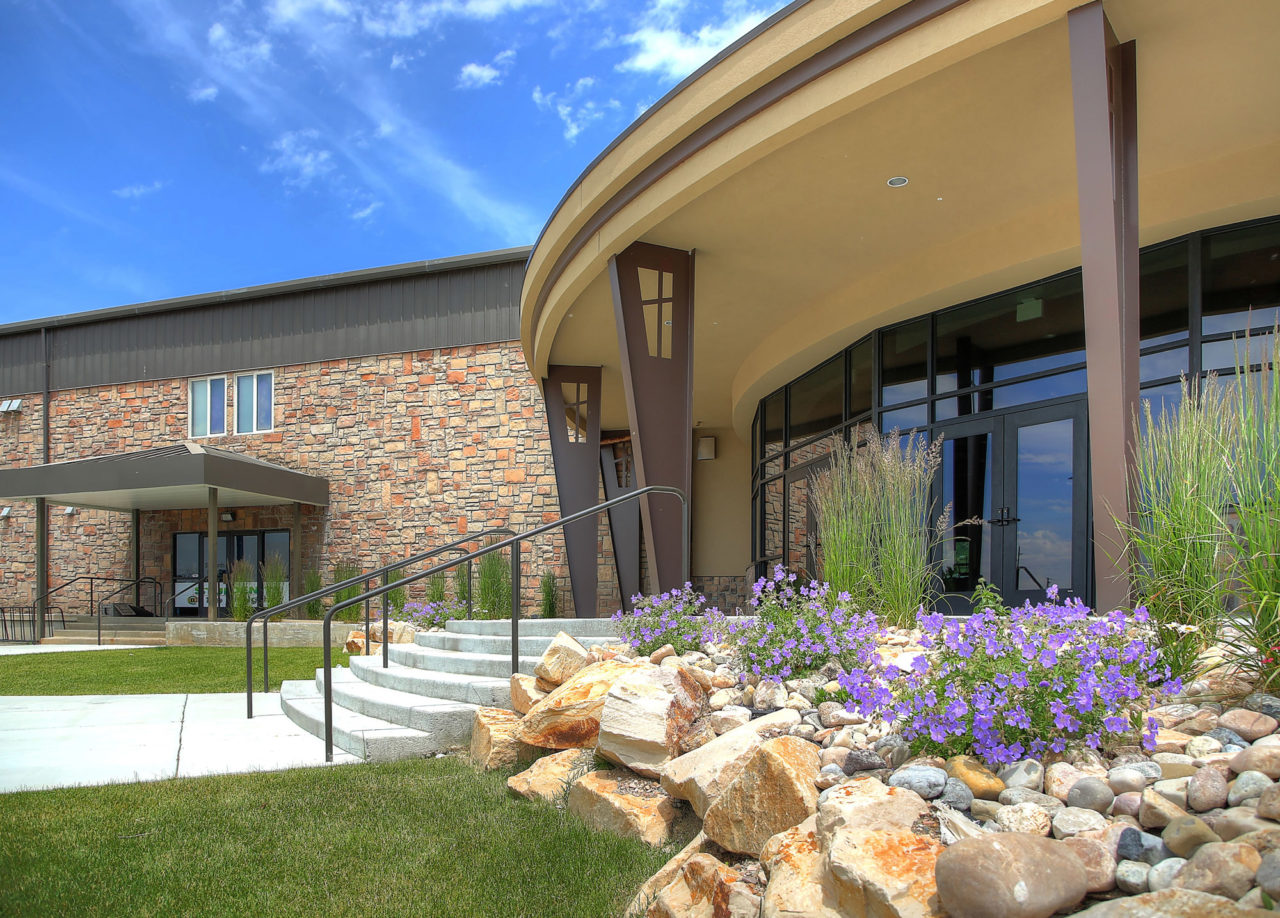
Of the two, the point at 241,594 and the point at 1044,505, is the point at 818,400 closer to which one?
the point at 1044,505

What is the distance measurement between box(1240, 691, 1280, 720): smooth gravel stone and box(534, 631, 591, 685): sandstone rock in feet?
10.9

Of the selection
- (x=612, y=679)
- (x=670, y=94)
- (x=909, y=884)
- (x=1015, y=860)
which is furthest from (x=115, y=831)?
(x=670, y=94)

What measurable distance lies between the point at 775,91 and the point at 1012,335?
3765 millimetres

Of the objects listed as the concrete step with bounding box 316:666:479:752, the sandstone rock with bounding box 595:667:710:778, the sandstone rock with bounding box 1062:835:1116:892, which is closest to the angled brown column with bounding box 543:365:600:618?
the concrete step with bounding box 316:666:479:752

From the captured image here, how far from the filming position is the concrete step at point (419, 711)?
571cm

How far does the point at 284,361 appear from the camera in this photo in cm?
1977

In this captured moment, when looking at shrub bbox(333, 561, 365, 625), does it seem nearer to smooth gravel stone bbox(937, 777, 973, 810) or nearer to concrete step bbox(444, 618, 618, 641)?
concrete step bbox(444, 618, 618, 641)

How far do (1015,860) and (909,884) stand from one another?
30 centimetres

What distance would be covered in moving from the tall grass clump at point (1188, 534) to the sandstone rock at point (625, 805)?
2043mm

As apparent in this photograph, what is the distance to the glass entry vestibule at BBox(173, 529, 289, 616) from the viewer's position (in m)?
20.1

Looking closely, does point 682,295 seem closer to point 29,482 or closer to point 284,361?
point 284,361

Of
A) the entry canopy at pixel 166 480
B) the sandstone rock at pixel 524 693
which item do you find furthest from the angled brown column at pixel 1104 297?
the entry canopy at pixel 166 480

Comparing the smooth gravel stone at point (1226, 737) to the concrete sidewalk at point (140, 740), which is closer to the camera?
the smooth gravel stone at point (1226, 737)

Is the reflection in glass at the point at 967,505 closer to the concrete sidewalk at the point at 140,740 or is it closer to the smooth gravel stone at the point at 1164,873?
the concrete sidewalk at the point at 140,740
